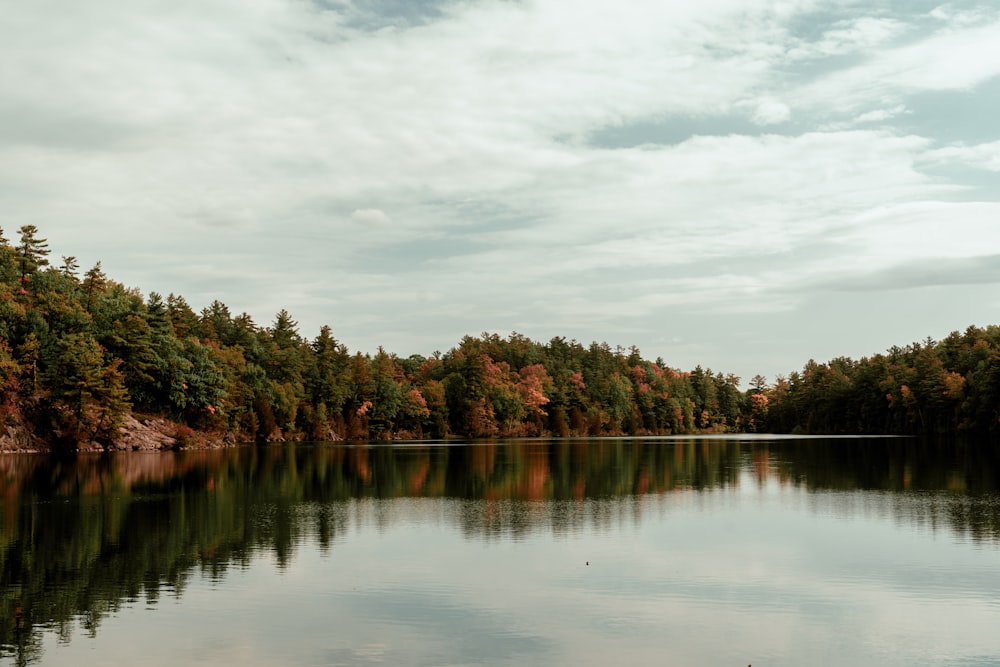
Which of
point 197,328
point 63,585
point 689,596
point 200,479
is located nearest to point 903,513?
point 689,596

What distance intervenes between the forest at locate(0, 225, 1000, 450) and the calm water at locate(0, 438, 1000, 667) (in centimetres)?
4503

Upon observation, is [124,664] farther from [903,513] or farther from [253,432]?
[253,432]

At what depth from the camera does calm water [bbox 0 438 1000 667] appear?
714 inches

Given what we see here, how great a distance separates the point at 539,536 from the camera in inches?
1272

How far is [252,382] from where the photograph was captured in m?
132

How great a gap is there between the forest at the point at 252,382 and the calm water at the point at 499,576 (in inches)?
1773

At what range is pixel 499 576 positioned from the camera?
2512cm

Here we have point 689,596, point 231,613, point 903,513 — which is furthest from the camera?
point 903,513

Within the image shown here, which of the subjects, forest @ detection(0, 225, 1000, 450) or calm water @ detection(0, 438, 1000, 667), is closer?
calm water @ detection(0, 438, 1000, 667)

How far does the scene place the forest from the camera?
92.0 m

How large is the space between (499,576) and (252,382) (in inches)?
4459

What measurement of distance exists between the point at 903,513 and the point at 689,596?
20.9 m

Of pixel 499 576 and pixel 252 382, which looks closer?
pixel 499 576

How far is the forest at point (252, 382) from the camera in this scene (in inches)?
3622
